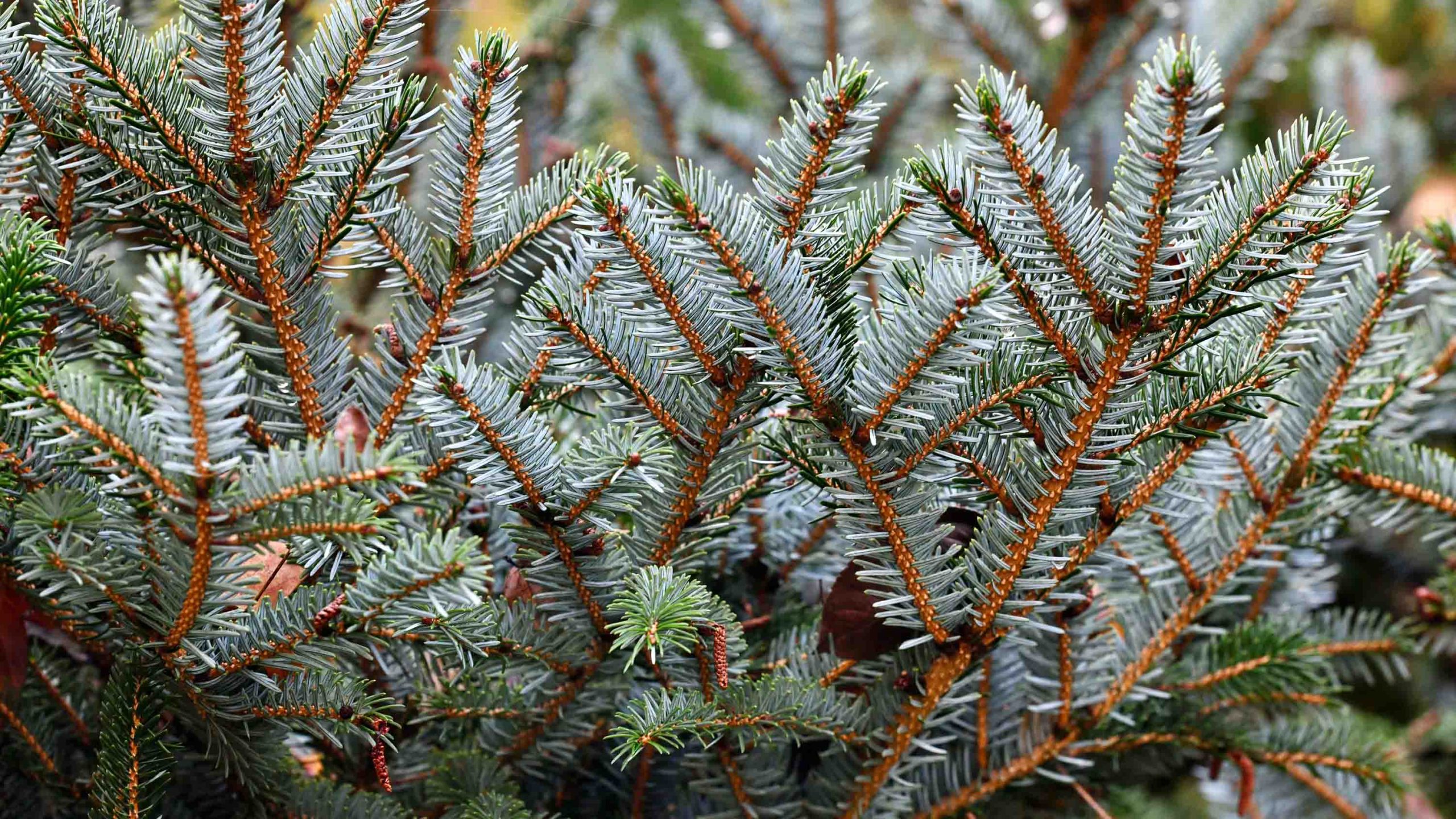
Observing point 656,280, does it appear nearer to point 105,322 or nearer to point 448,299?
point 448,299

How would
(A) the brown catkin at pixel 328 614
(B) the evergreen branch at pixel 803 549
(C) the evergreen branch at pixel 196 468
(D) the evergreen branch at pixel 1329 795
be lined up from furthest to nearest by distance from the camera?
(D) the evergreen branch at pixel 1329 795 → (B) the evergreen branch at pixel 803 549 → (A) the brown catkin at pixel 328 614 → (C) the evergreen branch at pixel 196 468

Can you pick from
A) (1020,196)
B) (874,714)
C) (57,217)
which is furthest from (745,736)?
(57,217)

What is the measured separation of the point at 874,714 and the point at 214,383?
1.26 ft

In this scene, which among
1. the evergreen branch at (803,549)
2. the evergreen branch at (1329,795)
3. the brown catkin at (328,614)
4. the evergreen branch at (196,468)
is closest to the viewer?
the evergreen branch at (196,468)

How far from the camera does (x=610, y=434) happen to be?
0.53m

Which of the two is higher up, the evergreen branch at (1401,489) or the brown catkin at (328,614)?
the evergreen branch at (1401,489)

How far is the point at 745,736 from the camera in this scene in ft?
1.86

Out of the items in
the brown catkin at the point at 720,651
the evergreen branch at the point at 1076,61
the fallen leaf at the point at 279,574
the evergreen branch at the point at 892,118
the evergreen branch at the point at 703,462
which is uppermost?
the evergreen branch at the point at 1076,61

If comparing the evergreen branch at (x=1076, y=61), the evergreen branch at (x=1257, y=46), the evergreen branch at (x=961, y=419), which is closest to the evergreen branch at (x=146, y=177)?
the evergreen branch at (x=961, y=419)

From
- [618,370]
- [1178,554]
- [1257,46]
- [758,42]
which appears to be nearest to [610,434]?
[618,370]

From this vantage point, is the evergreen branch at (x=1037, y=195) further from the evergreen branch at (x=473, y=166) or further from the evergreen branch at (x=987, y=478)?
the evergreen branch at (x=473, y=166)

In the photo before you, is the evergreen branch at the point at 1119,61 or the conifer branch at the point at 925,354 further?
the evergreen branch at the point at 1119,61

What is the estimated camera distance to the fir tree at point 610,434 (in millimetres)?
468

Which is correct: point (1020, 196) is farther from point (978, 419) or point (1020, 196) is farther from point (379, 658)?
point (379, 658)
